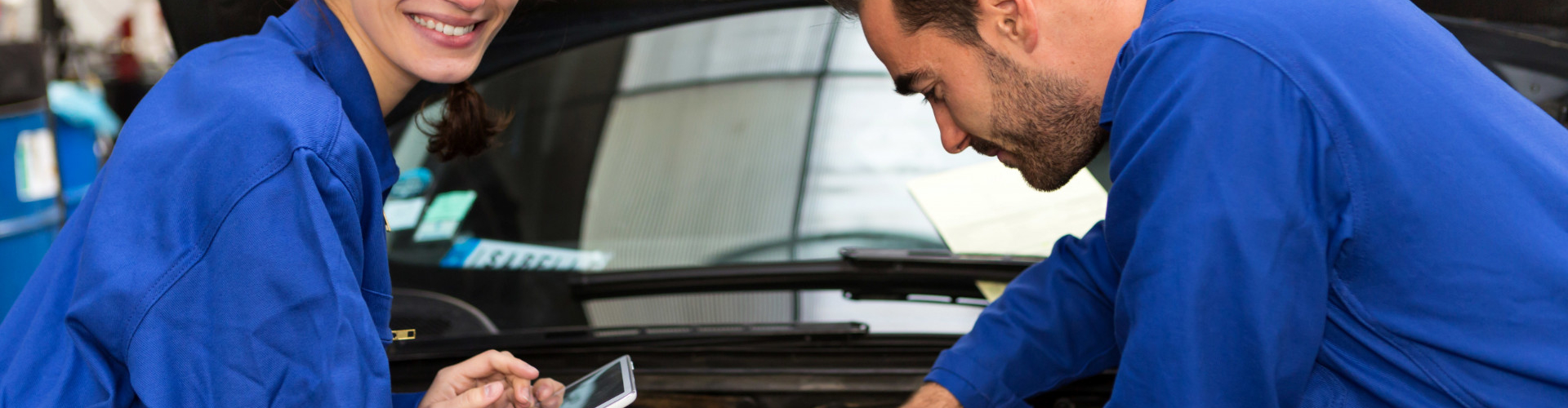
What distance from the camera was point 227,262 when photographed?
0.87 m

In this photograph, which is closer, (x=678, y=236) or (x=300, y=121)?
(x=300, y=121)

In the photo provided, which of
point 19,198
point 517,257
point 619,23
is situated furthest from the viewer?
point 19,198

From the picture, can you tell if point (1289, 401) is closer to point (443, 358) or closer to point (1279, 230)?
point (1279, 230)

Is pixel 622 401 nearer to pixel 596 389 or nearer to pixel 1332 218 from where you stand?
pixel 596 389

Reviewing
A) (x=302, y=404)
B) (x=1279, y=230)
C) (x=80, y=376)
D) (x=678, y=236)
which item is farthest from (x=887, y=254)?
(x=80, y=376)

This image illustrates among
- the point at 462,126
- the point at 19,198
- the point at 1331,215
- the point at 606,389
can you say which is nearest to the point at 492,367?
the point at 606,389

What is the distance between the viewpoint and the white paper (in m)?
1.79

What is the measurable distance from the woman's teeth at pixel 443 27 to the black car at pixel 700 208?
0.22 m

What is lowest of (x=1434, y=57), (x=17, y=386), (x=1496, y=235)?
(x=17, y=386)

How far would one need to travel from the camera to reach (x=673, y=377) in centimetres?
152

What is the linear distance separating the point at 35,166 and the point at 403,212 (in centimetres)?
241

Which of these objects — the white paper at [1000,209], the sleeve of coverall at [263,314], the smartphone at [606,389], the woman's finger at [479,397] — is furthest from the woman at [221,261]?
the white paper at [1000,209]

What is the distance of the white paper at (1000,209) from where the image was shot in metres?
1.79

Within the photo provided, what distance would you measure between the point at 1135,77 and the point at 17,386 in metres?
1.12
